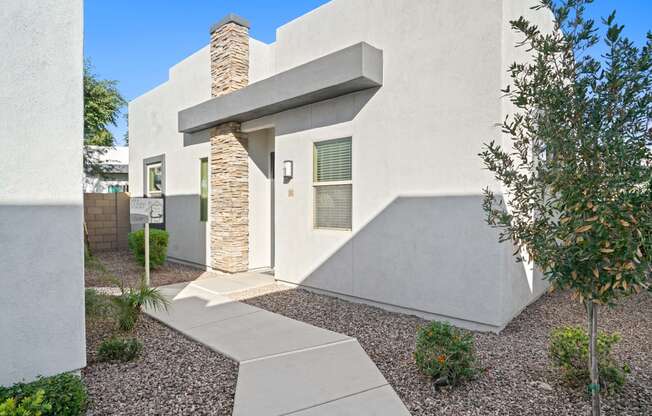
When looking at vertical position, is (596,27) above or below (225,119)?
below

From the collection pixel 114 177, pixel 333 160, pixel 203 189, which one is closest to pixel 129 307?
pixel 333 160

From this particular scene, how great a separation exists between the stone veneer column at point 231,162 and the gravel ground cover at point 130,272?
96cm

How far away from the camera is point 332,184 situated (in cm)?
681

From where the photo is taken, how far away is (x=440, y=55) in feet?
17.4

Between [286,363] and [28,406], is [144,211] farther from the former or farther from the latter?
[28,406]

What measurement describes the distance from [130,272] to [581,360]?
8968 mm

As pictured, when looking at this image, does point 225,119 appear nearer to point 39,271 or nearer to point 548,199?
point 39,271

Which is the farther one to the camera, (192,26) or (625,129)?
(192,26)

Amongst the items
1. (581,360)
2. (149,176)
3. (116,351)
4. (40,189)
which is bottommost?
(116,351)

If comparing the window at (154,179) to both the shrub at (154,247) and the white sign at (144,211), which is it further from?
the white sign at (144,211)

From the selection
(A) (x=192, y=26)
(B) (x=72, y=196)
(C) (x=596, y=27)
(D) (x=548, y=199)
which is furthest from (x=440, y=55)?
(A) (x=192, y=26)

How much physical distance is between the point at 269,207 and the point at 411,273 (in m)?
4.67

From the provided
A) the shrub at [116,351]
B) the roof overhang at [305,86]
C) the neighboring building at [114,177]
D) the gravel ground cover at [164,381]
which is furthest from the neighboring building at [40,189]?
the neighboring building at [114,177]

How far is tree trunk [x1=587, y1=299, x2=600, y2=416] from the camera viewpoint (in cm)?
277
